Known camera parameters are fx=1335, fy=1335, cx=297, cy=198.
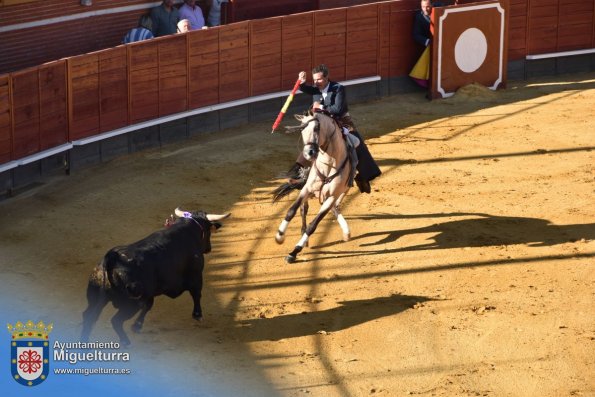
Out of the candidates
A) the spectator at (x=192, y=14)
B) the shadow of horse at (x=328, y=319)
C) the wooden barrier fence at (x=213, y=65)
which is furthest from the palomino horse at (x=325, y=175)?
the spectator at (x=192, y=14)

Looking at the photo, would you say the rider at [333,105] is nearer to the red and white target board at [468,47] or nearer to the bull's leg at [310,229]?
the bull's leg at [310,229]

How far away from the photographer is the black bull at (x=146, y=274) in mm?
11539

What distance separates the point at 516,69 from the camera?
2336 centimetres

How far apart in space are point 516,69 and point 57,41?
865 cm

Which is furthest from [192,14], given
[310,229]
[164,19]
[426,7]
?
[310,229]

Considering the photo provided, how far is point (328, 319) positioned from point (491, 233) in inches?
127

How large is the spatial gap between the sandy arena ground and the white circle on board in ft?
6.74

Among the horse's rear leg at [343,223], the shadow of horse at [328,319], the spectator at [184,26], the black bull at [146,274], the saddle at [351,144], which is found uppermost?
the spectator at [184,26]

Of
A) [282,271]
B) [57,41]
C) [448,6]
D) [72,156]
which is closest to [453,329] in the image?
[282,271]

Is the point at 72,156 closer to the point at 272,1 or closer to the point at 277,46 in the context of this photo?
the point at 277,46

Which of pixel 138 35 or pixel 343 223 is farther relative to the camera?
pixel 138 35

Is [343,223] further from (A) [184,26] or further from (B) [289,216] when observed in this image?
(A) [184,26]

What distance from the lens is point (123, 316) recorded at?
1177 centimetres

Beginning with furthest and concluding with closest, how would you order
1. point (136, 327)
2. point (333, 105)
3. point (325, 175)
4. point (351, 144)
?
point (333, 105) < point (351, 144) < point (325, 175) < point (136, 327)
